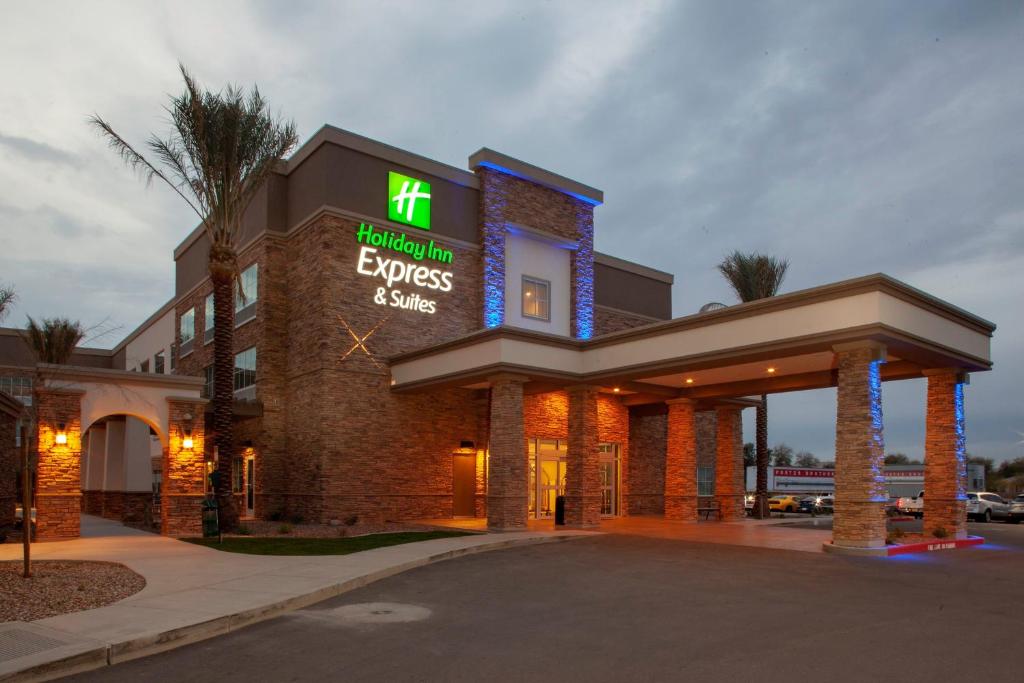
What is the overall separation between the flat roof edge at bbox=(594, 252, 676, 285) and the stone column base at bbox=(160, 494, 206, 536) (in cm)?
2025

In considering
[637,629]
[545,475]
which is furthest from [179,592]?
[545,475]

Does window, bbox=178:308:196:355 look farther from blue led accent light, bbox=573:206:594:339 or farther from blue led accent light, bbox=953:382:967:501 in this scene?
blue led accent light, bbox=953:382:967:501

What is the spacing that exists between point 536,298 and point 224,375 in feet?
43.3

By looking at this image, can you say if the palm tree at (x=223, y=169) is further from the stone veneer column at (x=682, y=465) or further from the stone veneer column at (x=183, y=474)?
the stone veneer column at (x=682, y=465)

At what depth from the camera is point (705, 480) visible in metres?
38.9

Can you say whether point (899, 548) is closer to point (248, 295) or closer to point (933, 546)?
point (933, 546)

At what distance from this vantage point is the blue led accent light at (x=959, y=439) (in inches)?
861

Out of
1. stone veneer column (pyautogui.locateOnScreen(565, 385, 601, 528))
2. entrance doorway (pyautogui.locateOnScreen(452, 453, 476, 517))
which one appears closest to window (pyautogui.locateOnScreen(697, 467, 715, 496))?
entrance doorway (pyautogui.locateOnScreen(452, 453, 476, 517))

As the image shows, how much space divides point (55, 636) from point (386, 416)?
19.2 meters

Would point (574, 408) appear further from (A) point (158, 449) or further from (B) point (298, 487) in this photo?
(A) point (158, 449)

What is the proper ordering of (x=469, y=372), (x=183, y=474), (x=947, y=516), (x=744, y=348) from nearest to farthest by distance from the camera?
(x=744, y=348) < (x=947, y=516) < (x=183, y=474) < (x=469, y=372)

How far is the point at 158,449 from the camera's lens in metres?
36.6

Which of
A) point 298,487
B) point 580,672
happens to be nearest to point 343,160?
point 298,487

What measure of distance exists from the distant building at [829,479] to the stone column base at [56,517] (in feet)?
150
